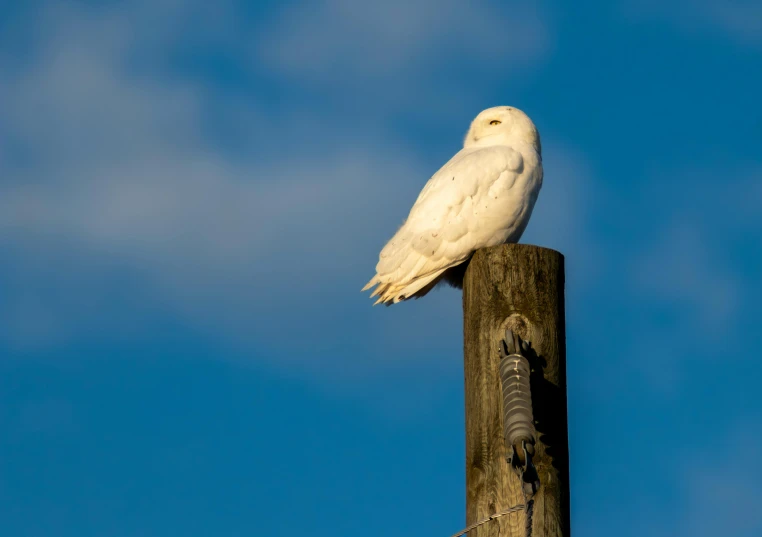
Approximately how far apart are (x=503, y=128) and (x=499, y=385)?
403 cm

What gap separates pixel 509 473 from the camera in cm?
375

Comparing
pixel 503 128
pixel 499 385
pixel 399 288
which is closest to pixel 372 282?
pixel 399 288

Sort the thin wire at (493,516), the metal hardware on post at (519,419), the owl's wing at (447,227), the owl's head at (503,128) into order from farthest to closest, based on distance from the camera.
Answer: the owl's head at (503,128)
the owl's wing at (447,227)
the thin wire at (493,516)
the metal hardware on post at (519,419)

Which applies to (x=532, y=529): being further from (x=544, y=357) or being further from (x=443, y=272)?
(x=443, y=272)

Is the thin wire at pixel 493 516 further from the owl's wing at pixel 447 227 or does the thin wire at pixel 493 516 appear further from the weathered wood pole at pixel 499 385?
the owl's wing at pixel 447 227

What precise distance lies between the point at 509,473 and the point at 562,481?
0.20 meters

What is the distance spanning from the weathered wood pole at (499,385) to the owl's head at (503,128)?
3402 millimetres

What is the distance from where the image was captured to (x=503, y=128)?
24.8 feet

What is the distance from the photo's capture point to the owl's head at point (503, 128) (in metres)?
7.49

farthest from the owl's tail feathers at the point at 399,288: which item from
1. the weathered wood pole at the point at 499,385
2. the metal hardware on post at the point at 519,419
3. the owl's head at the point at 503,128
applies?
the metal hardware on post at the point at 519,419

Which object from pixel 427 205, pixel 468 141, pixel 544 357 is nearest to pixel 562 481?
pixel 544 357

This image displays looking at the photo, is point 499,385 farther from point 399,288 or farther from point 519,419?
point 399,288

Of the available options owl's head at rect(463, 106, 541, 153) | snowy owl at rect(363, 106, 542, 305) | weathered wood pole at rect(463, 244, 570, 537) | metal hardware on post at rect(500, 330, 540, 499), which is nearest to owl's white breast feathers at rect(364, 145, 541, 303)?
snowy owl at rect(363, 106, 542, 305)

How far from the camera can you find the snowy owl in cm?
646
